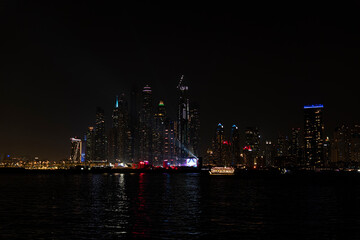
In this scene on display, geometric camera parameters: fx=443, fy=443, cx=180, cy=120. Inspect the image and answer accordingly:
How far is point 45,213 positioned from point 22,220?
6.67 metres

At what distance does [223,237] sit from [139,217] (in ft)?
49.6

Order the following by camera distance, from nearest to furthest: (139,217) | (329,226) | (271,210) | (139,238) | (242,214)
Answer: (139,238) → (329,226) → (139,217) → (242,214) → (271,210)

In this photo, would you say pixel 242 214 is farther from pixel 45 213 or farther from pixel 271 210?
pixel 45 213

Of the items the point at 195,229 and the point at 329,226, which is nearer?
the point at 195,229

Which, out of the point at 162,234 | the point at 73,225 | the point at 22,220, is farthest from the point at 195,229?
the point at 22,220

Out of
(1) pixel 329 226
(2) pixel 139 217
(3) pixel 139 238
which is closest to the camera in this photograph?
(3) pixel 139 238

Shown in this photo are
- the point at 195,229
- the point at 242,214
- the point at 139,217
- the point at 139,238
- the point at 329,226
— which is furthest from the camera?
the point at 242,214

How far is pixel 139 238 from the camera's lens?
36.2 metres

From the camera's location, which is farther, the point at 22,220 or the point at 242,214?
the point at 242,214

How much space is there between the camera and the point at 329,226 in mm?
43656

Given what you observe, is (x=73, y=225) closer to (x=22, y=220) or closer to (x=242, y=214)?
(x=22, y=220)

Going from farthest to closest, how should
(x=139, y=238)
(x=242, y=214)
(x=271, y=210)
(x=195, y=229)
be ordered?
(x=271, y=210)
(x=242, y=214)
(x=195, y=229)
(x=139, y=238)

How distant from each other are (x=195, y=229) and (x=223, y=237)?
4755 mm

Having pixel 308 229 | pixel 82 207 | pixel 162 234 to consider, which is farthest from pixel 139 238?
pixel 82 207
